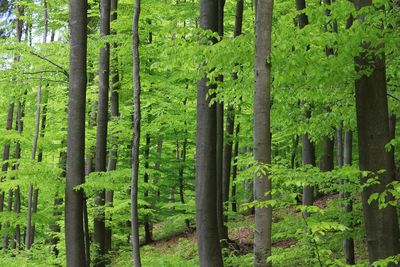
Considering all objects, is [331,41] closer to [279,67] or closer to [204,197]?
[279,67]

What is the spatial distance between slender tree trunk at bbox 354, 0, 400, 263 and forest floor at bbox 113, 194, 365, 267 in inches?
41.3

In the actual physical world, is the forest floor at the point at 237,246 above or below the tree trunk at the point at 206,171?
below

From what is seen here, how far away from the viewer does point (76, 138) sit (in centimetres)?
902

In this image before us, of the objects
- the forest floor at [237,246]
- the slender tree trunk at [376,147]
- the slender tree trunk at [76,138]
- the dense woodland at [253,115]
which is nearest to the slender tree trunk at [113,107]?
the dense woodland at [253,115]

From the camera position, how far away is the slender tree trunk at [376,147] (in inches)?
232

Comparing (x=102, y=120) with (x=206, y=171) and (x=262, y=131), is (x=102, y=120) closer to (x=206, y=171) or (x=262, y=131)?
(x=206, y=171)

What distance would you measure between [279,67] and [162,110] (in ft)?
32.8

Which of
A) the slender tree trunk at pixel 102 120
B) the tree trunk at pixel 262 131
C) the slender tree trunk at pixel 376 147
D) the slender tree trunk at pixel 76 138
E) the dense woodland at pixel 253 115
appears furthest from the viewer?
the slender tree trunk at pixel 102 120

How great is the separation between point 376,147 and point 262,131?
1843mm

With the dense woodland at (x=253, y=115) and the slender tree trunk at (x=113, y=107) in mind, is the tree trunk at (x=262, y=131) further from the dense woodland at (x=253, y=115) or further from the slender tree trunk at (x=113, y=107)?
the slender tree trunk at (x=113, y=107)

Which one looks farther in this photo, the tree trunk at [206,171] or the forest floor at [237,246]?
the forest floor at [237,246]

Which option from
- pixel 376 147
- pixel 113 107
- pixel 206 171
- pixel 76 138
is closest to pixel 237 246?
pixel 206 171

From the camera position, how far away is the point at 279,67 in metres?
5.74

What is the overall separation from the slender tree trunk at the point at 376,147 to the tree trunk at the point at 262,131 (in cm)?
158
